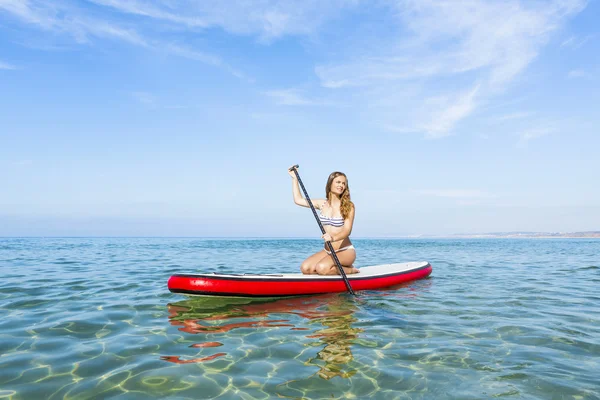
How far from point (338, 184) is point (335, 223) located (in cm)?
79

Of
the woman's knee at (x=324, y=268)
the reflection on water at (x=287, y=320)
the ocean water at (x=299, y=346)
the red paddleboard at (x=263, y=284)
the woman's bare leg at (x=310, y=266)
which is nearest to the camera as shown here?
the ocean water at (x=299, y=346)

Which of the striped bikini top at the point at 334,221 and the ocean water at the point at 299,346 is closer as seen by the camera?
the ocean water at the point at 299,346

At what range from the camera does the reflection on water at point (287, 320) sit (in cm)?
393

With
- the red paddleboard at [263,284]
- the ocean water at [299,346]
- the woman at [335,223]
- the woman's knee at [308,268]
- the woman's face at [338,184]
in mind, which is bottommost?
the ocean water at [299,346]

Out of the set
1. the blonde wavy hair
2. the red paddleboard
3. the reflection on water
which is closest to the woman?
the blonde wavy hair

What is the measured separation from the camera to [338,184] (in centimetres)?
764

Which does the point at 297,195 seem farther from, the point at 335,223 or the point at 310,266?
the point at 310,266

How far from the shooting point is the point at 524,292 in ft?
26.6

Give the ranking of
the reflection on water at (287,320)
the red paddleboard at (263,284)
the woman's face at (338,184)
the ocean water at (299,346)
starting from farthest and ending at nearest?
the woman's face at (338,184) → the red paddleboard at (263,284) → the reflection on water at (287,320) → the ocean water at (299,346)

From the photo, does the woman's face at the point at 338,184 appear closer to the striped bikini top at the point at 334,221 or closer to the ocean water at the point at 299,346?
the striped bikini top at the point at 334,221

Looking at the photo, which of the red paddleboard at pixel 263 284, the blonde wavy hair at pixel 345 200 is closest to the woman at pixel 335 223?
the blonde wavy hair at pixel 345 200

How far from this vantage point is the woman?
25.2ft

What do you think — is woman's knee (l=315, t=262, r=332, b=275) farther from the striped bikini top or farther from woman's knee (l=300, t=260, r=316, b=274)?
the striped bikini top

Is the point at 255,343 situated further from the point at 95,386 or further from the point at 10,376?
the point at 10,376
